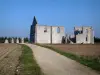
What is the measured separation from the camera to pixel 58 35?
258ft

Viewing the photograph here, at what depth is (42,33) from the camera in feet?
249

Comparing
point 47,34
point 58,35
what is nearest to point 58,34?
point 58,35

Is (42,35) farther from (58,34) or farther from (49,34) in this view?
(58,34)

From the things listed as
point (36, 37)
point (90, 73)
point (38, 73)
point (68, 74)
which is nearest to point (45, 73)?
point (38, 73)

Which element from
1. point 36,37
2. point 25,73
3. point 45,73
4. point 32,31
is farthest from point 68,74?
point 32,31

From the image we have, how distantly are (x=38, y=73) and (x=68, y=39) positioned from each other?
221 ft

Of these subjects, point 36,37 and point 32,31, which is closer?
point 36,37

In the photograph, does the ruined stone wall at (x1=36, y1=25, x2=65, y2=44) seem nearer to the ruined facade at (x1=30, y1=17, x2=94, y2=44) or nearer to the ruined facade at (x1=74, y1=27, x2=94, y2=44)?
the ruined facade at (x1=30, y1=17, x2=94, y2=44)

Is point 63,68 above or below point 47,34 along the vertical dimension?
below

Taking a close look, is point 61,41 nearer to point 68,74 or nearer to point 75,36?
point 75,36

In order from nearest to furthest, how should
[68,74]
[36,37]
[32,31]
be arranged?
[68,74] → [36,37] → [32,31]

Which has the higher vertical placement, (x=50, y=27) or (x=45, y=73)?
(x=50, y=27)

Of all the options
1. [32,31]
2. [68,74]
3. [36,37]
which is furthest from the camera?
[32,31]

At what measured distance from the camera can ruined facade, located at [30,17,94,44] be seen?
75.2 m
